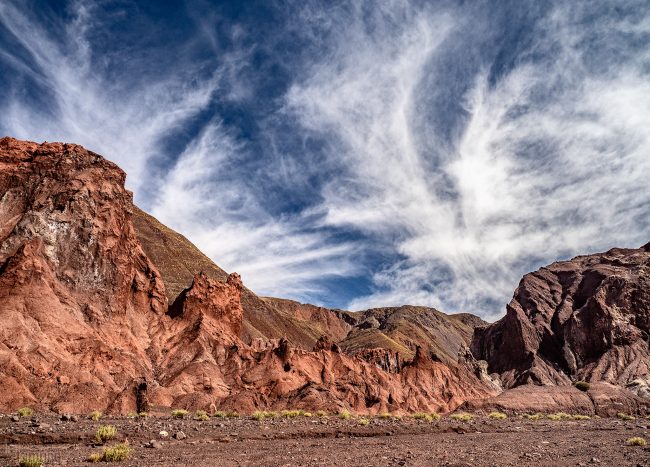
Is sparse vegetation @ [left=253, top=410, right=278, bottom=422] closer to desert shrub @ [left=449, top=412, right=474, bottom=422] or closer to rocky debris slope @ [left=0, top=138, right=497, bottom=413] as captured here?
rocky debris slope @ [left=0, top=138, right=497, bottom=413]

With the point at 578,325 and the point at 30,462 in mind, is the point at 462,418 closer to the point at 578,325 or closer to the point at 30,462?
the point at 30,462

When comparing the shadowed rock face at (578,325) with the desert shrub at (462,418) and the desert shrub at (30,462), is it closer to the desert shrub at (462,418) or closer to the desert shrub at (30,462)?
the desert shrub at (462,418)

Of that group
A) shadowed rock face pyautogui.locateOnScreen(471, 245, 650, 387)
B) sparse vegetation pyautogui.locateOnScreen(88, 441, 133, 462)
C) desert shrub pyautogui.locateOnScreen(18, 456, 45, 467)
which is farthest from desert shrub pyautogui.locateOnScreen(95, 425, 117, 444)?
shadowed rock face pyautogui.locateOnScreen(471, 245, 650, 387)

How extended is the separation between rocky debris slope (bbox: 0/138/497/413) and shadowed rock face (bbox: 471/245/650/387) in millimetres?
61898

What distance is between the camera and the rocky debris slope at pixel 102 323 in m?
35.8

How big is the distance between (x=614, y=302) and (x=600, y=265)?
86.6 ft

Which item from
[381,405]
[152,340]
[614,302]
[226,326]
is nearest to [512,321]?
[614,302]

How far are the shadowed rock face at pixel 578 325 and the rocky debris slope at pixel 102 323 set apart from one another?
61898 millimetres

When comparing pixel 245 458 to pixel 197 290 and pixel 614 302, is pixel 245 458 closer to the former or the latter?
pixel 197 290

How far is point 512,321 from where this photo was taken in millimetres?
138875

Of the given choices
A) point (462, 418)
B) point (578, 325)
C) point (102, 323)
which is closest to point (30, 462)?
point (462, 418)

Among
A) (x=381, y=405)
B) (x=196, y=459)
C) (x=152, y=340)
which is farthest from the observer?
(x=381, y=405)

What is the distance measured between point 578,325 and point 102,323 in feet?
391

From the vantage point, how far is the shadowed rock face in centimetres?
10250
